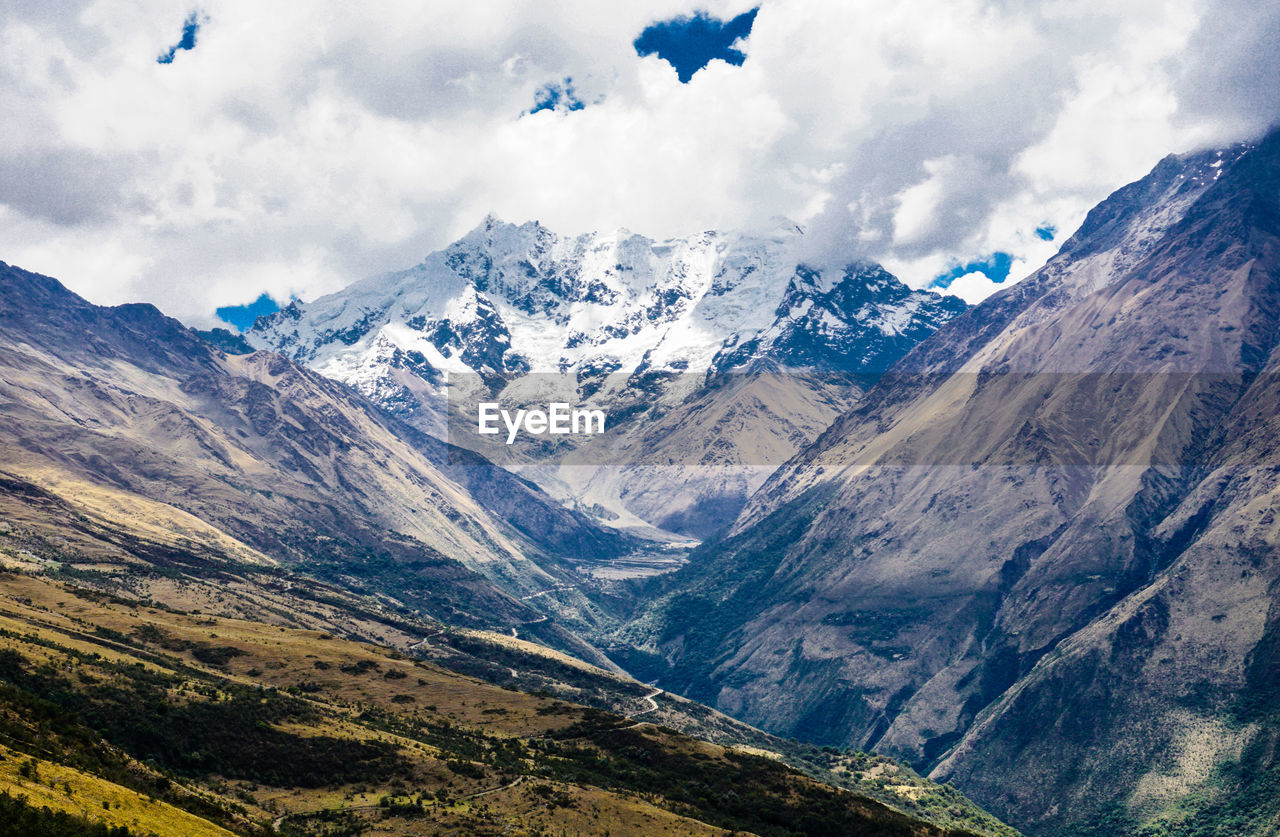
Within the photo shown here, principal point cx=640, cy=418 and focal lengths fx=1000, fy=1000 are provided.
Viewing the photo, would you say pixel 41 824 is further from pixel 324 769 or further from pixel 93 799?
pixel 324 769

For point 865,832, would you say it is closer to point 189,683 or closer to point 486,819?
point 486,819

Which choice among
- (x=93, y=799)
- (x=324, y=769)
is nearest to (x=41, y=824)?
(x=93, y=799)

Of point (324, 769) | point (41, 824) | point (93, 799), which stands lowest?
point (324, 769)

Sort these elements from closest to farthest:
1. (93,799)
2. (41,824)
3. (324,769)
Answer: (41,824), (93,799), (324,769)

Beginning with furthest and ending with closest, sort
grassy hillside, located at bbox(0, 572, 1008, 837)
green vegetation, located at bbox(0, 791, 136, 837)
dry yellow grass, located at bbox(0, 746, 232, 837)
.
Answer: grassy hillside, located at bbox(0, 572, 1008, 837) → dry yellow grass, located at bbox(0, 746, 232, 837) → green vegetation, located at bbox(0, 791, 136, 837)

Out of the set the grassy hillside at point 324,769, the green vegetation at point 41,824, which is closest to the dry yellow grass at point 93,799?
the green vegetation at point 41,824

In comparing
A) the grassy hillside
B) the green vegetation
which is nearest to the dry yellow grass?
the green vegetation

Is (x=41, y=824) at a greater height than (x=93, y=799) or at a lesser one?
greater

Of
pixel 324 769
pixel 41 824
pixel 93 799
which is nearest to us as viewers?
pixel 41 824

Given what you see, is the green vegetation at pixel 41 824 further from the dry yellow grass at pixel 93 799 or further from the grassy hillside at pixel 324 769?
the grassy hillside at pixel 324 769

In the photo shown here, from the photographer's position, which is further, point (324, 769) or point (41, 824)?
point (324, 769)

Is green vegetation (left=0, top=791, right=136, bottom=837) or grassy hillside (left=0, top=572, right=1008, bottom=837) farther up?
green vegetation (left=0, top=791, right=136, bottom=837)

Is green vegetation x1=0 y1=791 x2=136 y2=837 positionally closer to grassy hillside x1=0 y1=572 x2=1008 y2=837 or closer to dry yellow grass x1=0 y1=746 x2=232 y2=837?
dry yellow grass x1=0 y1=746 x2=232 y2=837
